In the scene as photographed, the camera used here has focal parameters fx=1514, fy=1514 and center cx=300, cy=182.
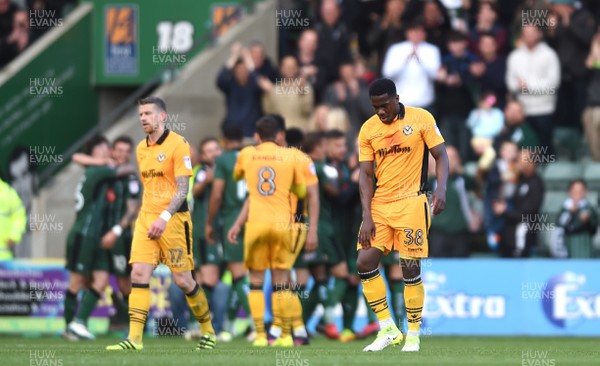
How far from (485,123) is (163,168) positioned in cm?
967

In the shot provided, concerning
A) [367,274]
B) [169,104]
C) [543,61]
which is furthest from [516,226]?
[367,274]

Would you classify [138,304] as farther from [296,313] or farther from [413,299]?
[413,299]

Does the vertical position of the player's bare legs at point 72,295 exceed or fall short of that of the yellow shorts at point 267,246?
it falls short

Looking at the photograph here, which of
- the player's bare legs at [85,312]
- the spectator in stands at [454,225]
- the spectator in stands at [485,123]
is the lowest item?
the player's bare legs at [85,312]

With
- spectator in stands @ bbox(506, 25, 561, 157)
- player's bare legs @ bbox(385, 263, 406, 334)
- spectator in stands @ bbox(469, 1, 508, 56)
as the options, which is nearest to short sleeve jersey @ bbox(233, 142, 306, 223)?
player's bare legs @ bbox(385, 263, 406, 334)

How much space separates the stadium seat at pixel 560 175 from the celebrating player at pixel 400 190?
9634mm

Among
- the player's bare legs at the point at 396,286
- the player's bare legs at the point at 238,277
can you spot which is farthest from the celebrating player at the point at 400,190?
the player's bare legs at the point at 238,277

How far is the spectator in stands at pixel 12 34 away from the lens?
2694 centimetres

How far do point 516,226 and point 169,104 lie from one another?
6384mm

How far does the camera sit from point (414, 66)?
23.2 meters

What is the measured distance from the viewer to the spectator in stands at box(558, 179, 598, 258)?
2173 cm

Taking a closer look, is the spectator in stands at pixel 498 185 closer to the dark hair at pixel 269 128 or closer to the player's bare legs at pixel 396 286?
the player's bare legs at pixel 396 286

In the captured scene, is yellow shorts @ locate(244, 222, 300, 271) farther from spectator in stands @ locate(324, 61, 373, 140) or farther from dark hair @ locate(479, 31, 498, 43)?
dark hair @ locate(479, 31, 498, 43)

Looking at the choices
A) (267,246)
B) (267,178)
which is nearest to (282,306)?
(267,246)
